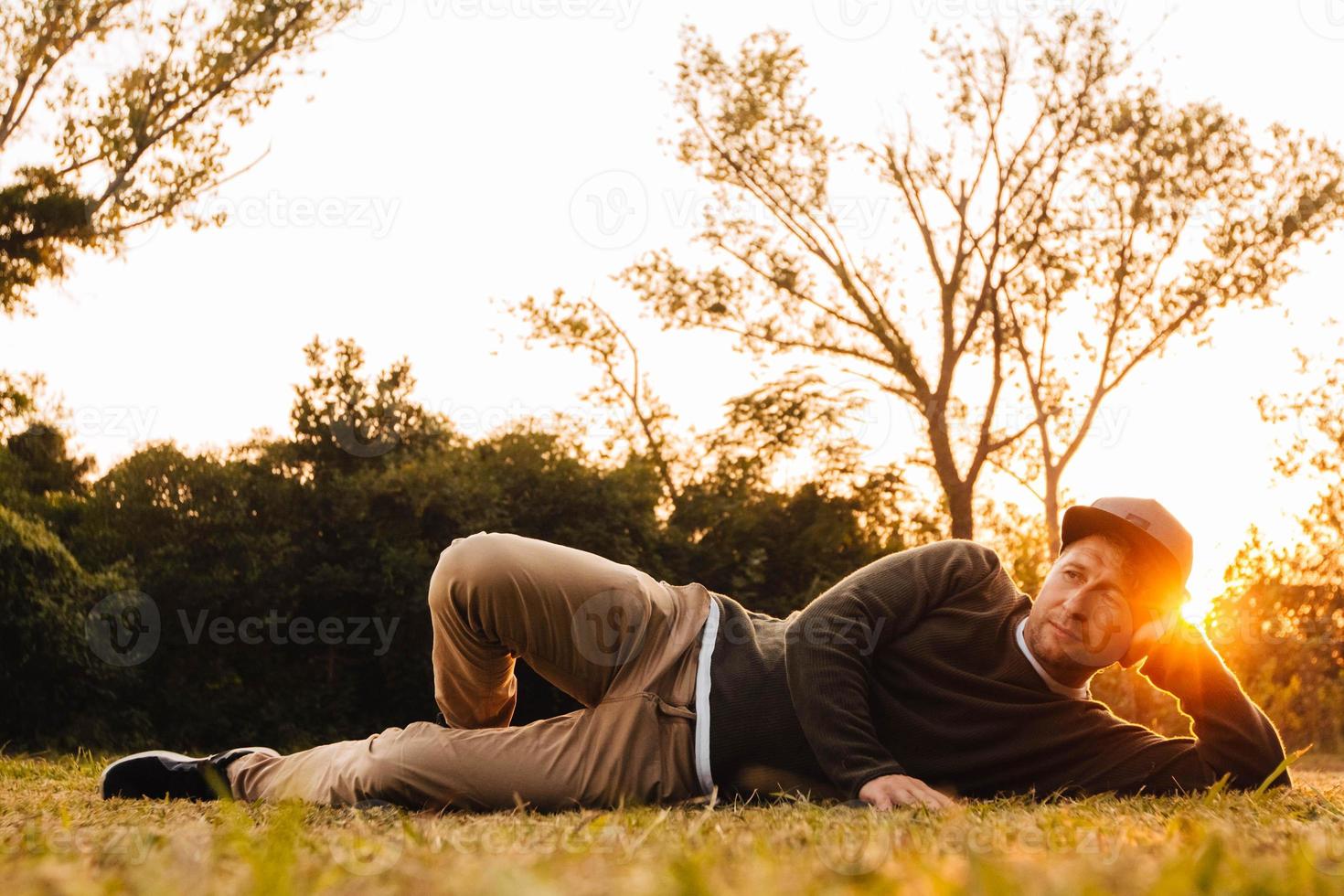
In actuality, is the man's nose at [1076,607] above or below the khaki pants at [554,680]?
above

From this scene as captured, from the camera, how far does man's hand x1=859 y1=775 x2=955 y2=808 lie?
8.44ft

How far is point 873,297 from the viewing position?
47.8 ft

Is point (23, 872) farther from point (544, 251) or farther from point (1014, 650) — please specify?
point (544, 251)

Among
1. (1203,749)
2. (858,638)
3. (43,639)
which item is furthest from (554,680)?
(43,639)

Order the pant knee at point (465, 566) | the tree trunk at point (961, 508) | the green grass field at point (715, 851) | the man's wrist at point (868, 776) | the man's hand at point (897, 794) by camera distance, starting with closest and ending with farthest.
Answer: the green grass field at point (715, 851) < the man's hand at point (897, 794) < the man's wrist at point (868, 776) < the pant knee at point (465, 566) < the tree trunk at point (961, 508)

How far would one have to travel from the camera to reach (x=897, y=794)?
263cm

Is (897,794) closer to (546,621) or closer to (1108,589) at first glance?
(1108,589)

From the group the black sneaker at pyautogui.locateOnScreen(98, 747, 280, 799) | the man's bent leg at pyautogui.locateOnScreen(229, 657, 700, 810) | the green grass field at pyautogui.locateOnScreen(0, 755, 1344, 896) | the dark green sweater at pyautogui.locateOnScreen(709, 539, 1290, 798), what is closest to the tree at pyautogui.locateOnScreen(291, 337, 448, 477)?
the black sneaker at pyautogui.locateOnScreen(98, 747, 280, 799)

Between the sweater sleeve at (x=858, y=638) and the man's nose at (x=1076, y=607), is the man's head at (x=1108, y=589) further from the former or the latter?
the sweater sleeve at (x=858, y=638)

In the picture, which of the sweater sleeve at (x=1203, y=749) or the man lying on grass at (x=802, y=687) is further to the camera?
the sweater sleeve at (x=1203, y=749)

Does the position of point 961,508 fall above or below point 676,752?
above

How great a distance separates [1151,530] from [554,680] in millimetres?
1709

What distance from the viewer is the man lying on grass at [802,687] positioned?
2930 millimetres

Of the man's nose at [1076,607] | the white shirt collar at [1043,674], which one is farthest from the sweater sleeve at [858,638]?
the man's nose at [1076,607]
